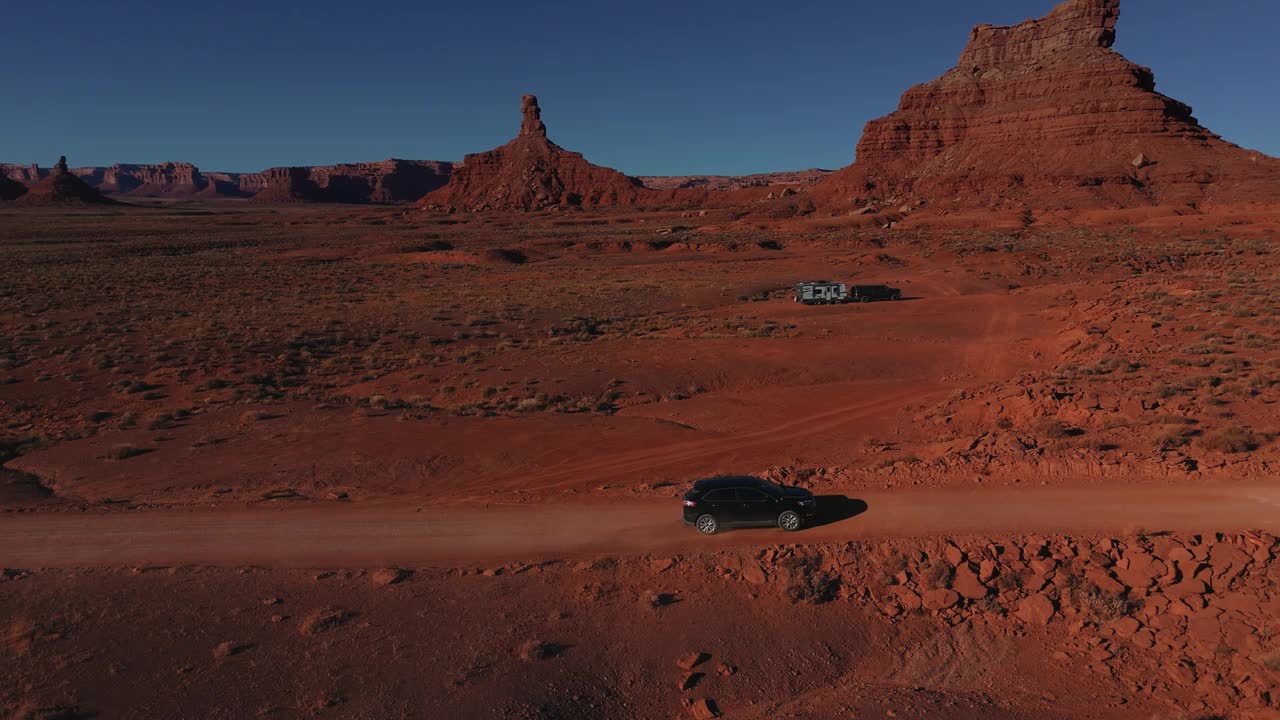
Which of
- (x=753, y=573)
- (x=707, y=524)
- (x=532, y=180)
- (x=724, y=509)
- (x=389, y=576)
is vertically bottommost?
(x=389, y=576)

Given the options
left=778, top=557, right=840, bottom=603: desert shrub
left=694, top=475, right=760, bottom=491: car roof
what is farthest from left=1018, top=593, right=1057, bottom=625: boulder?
left=694, top=475, right=760, bottom=491: car roof

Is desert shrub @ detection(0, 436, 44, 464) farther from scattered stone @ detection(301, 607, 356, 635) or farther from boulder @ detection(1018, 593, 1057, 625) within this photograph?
boulder @ detection(1018, 593, 1057, 625)

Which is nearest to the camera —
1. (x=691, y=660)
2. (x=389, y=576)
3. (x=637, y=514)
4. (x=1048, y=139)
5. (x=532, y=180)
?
(x=691, y=660)

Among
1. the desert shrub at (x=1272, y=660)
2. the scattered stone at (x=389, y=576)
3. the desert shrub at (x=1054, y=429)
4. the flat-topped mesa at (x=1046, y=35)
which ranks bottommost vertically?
the scattered stone at (x=389, y=576)

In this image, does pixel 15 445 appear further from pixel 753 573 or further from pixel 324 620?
pixel 753 573

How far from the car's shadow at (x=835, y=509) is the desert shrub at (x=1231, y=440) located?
8.27 m

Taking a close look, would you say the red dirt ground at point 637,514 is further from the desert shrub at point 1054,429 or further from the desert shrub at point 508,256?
the desert shrub at point 508,256

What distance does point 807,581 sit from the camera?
483 inches

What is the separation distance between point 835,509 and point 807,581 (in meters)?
2.90

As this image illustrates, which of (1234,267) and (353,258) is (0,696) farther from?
(353,258)

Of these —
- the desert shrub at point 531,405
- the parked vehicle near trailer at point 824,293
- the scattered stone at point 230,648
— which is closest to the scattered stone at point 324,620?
the scattered stone at point 230,648

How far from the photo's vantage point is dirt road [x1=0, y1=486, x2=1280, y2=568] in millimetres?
13328

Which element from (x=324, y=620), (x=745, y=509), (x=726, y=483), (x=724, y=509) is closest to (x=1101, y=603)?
(x=745, y=509)

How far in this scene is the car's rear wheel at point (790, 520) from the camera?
1388cm
